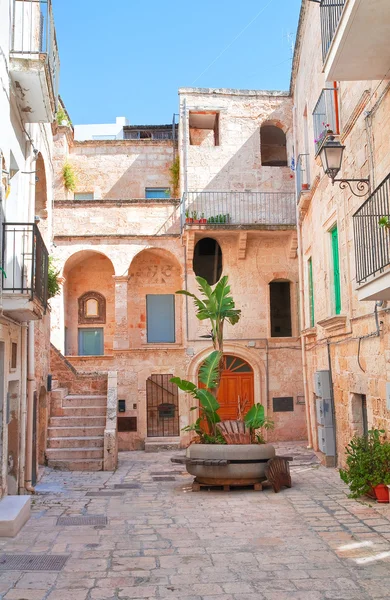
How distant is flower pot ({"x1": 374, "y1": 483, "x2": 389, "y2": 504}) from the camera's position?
8781 mm

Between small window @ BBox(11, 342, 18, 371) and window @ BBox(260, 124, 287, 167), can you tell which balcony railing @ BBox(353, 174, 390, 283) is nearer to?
small window @ BBox(11, 342, 18, 371)

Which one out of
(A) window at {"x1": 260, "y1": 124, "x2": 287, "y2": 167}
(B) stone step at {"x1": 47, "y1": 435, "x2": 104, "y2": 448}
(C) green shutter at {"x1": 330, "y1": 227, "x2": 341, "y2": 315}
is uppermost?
(A) window at {"x1": 260, "y1": 124, "x2": 287, "y2": 167}

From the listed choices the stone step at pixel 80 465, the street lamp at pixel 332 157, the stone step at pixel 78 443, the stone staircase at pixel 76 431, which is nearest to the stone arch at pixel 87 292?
the stone staircase at pixel 76 431

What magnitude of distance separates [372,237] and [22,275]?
4.98 m

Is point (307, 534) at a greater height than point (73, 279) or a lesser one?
lesser

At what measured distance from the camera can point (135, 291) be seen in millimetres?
20734

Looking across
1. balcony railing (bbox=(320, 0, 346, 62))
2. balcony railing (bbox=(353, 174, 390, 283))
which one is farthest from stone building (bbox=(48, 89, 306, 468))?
balcony railing (bbox=(353, 174, 390, 283))

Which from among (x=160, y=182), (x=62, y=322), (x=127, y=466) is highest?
(x=160, y=182)

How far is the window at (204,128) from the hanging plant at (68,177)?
445cm

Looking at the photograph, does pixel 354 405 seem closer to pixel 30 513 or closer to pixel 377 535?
pixel 377 535

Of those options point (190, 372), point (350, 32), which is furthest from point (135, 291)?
point (350, 32)

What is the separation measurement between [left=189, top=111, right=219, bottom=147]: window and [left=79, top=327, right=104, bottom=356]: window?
760 cm

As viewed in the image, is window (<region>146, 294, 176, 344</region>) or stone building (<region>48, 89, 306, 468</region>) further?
window (<region>146, 294, 176, 344</region>)

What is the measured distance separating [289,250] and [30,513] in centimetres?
1299
